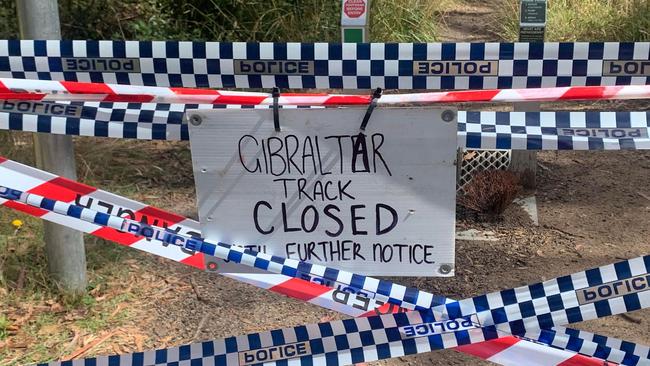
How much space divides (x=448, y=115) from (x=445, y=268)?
0.47m

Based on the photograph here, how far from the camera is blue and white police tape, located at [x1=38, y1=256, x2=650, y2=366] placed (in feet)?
7.20

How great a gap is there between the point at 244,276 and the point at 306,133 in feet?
1.94

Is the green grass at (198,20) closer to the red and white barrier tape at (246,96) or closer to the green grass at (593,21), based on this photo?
the green grass at (593,21)

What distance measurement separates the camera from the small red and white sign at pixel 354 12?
4.59m

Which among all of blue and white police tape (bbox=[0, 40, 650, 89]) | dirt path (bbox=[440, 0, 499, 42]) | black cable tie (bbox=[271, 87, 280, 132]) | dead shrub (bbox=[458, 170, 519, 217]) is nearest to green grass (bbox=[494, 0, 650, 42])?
dirt path (bbox=[440, 0, 499, 42])

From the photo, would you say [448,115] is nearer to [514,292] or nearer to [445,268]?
[445,268]

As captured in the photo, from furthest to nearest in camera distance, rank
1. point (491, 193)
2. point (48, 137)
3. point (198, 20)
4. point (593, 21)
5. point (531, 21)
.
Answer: point (593, 21)
point (198, 20)
point (491, 193)
point (531, 21)
point (48, 137)

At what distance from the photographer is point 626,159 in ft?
19.5

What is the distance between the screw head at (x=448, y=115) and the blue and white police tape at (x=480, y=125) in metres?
0.30

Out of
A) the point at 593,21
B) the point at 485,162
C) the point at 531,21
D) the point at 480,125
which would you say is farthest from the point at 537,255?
the point at 593,21

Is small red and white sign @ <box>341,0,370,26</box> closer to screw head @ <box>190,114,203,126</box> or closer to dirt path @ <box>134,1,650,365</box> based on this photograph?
dirt path @ <box>134,1,650,365</box>

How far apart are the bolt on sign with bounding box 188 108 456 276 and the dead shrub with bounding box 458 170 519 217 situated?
9.11 feet

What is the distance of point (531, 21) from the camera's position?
15.8 feet

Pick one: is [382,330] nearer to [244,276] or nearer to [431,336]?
[431,336]
